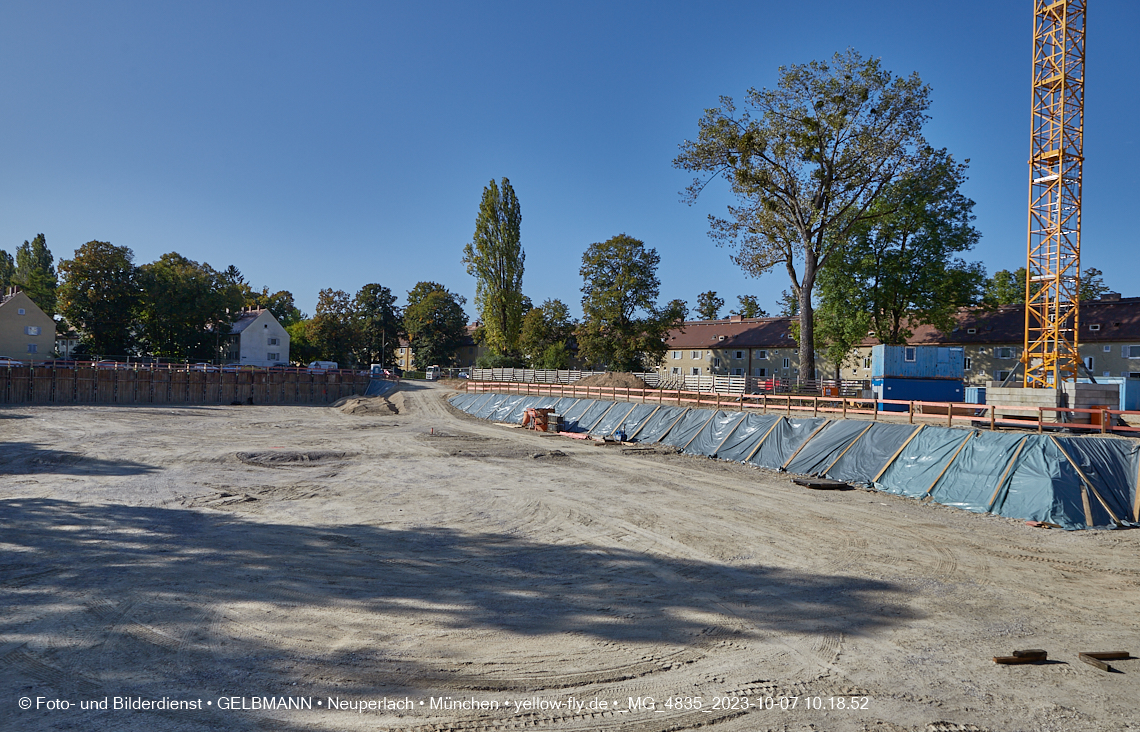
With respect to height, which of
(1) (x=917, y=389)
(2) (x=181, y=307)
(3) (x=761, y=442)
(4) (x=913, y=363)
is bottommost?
(3) (x=761, y=442)

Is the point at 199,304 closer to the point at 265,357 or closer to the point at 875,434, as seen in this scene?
the point at 265,357

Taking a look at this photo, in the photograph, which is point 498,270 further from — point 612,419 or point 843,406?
point 843,406

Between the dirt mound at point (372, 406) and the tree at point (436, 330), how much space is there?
3111cm

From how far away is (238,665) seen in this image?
6484 mm

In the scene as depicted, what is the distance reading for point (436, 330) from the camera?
7825 centimetres

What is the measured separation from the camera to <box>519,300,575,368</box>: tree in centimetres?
5806

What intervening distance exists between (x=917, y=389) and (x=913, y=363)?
51.4 inches

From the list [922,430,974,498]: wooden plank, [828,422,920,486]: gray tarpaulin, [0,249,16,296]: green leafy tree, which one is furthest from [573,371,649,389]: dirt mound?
[0,249,16,296]: green leafy tree

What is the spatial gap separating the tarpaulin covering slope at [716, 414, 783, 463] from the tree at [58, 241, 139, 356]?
57.3m

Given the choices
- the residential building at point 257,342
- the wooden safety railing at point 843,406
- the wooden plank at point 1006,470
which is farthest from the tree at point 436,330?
the wooden plank at point 1006,470

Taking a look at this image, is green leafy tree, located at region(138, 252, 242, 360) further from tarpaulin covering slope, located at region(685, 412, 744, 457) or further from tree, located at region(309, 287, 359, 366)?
tarpaulin covering slope, located at region(685, 412, 744, 457)

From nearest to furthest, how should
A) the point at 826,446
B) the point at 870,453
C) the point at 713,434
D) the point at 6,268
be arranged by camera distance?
the point at 870,453
the point at 826,446
the point at 713,434
the point at 6,268

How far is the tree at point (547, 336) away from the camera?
2286 inches

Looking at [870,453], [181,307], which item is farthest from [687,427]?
[181,307]
